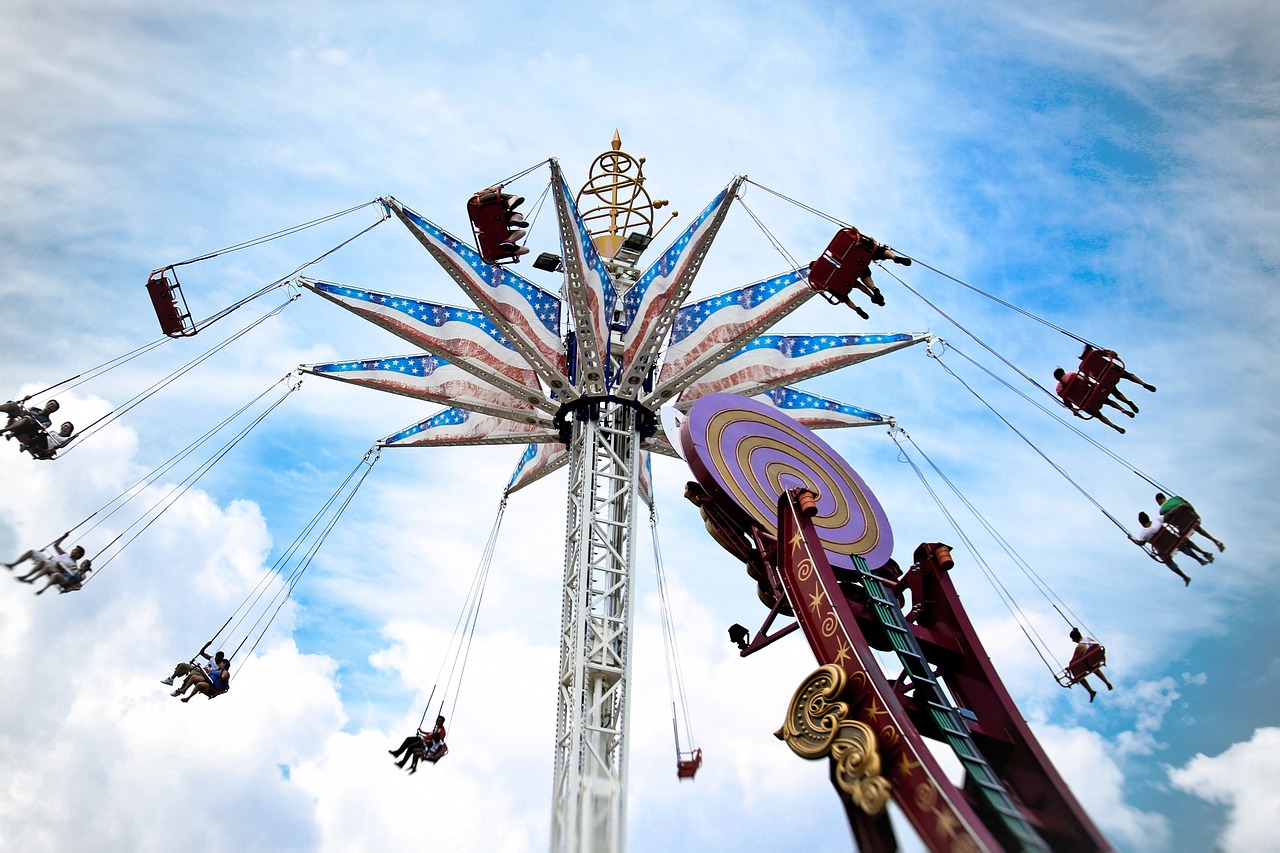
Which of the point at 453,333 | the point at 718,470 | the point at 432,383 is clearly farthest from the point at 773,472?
the point at 432,383

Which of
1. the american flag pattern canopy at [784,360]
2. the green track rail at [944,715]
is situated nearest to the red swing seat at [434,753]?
the american flag pattern canopy at [784,360]

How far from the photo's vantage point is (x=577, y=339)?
2186 cm

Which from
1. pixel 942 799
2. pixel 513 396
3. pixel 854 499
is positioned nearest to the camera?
pixel 942 799

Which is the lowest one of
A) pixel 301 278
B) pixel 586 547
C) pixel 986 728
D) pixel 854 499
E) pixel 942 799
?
pixel 942 799

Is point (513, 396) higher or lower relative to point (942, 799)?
higher

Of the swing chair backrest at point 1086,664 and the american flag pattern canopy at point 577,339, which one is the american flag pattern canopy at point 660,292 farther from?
the swing chair backrest at point 1086,664

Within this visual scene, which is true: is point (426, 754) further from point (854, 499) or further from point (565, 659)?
point (854, 499)

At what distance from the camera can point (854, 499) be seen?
18016mm

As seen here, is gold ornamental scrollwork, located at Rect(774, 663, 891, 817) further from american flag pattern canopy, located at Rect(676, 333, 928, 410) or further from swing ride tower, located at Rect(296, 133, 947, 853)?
american flag pattern canopy, located at Rect(676, 333, 928, 410)

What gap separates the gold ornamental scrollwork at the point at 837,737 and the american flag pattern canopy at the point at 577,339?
8.88 metres

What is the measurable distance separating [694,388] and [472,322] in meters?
4.64

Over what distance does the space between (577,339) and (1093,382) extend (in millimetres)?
9072

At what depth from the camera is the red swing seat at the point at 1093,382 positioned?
17.1 m

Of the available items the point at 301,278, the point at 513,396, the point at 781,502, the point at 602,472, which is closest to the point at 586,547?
the point at 602,472
